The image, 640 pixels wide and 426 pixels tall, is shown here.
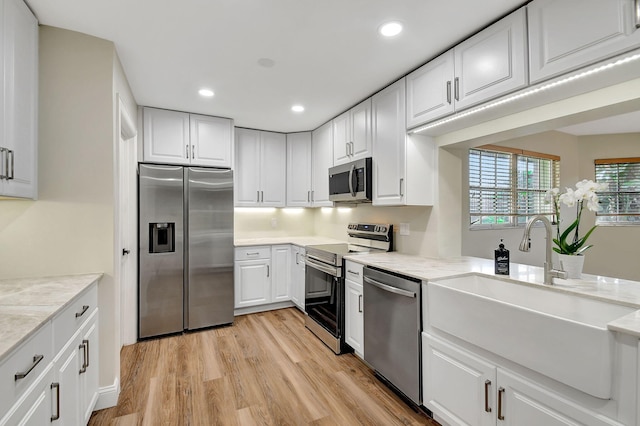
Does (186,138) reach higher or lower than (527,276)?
higher

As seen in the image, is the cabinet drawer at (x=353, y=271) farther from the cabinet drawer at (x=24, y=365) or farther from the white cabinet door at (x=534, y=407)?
the cabinet drawer at (x=24, y=365)

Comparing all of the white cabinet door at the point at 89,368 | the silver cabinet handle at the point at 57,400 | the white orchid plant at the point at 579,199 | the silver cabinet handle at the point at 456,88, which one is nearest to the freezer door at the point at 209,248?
the white cabinet door at the point at 89,368

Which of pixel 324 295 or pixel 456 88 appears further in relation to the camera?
pixel 324 295

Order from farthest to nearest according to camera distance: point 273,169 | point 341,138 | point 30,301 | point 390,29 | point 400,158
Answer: point 273,169 < point 341,138 < point 400,158 < point 390,29 < point 30,301

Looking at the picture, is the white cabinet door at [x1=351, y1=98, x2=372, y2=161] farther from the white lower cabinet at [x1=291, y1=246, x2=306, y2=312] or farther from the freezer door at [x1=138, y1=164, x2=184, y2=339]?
the freezer door at [x1=138, y1=164, x2=184, y2=339]

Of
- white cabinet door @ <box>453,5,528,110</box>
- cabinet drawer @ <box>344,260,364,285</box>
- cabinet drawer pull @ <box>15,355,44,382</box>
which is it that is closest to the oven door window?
cabinet drawer @ <box>344,260,364,285</box>

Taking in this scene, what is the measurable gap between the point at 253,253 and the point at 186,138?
158 centimetres

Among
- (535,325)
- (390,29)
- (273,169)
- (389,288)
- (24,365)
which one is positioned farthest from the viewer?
(273,169)

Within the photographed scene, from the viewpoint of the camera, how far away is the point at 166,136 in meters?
3.32

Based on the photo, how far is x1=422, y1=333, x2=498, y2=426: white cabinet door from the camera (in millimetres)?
1522

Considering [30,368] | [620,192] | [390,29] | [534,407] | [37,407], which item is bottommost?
[534,407]

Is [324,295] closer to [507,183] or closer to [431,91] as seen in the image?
[431,91]

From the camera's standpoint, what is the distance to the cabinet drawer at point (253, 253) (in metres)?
3.77

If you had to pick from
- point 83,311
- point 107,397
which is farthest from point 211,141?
point 107,397
